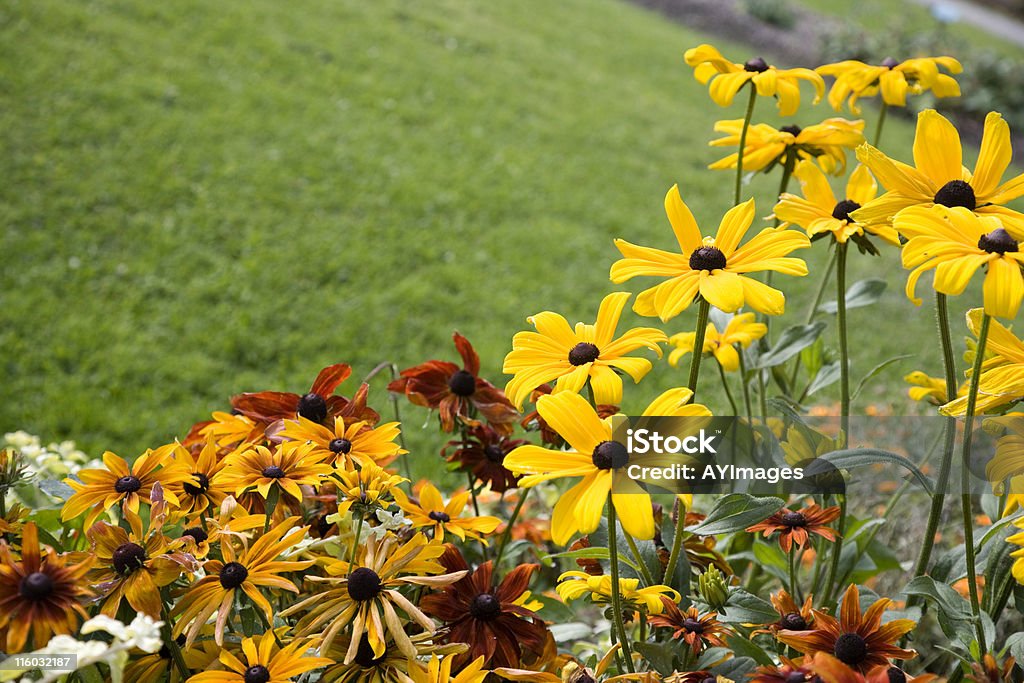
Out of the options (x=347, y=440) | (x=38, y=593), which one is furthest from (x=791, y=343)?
(x=38, y=593)

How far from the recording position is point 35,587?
0.87 meters

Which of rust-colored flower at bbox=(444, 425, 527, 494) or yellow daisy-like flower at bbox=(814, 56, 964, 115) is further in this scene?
yellow daisy-like flower at bbox=(814, 56, 964, 115)

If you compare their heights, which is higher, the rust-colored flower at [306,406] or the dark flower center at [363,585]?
the rust-colored flower at [306,406]

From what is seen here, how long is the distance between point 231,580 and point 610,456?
1.45 feet

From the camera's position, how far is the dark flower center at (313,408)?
1245 millimetres

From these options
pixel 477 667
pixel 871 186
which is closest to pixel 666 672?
pixel 477 667

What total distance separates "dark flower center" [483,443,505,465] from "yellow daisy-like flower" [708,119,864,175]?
24.0 inches

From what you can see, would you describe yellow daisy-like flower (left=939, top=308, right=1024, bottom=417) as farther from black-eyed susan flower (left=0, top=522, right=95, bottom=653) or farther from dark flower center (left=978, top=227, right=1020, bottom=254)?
black-eyed susan flower (left=0, top=522, right=95, bottom=653)

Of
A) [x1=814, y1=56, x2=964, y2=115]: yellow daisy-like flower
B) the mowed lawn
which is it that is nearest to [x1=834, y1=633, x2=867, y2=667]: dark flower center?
[x1=814, y1=56, x2=964, y2=115]: yellow daisy-like flower

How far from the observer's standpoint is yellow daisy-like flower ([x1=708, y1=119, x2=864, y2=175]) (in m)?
1.49

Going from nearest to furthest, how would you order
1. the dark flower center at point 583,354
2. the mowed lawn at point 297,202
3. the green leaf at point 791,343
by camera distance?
the dark flower center at point 583,354
the green leaf at point 791,343
the mowed lawn at point 297,202

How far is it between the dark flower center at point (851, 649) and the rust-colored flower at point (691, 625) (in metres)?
0.17

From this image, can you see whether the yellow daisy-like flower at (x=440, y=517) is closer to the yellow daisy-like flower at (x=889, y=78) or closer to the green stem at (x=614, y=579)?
the green stem at (x=614, y=579)

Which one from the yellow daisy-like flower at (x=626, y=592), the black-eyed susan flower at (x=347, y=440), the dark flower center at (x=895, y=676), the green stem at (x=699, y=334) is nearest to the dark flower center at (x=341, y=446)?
the black-eyed susan flower at (x=347, y=440)
